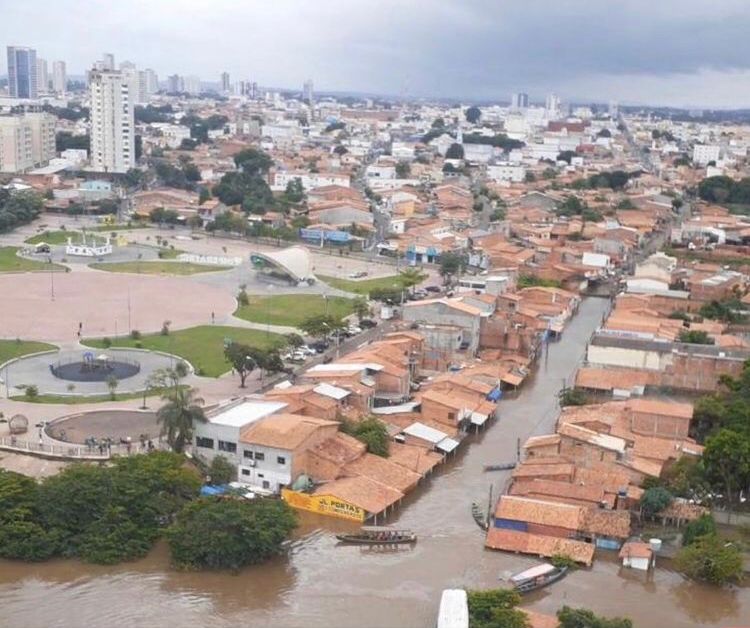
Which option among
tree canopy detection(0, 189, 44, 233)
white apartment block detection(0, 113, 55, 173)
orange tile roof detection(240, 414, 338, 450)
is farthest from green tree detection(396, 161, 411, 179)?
orange tile roof detection(240, 414, 338, 450)

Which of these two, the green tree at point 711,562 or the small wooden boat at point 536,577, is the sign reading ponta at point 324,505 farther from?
the green tree at point 711,562

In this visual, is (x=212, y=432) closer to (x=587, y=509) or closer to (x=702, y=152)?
(x=587, y=509)

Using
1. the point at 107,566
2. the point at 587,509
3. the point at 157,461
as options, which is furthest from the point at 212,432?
the point at 587,509

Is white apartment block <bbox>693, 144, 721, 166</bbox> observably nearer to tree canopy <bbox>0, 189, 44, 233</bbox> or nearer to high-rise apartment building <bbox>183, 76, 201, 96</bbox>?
tree canopy <bbox>0, 189, 44, 233</bbox>

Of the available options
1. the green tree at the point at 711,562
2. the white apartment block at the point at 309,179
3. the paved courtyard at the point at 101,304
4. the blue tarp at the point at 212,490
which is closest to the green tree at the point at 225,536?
the blue tarp at the point at 212,490

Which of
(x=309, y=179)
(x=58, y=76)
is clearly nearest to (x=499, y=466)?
(x=309, y=179)

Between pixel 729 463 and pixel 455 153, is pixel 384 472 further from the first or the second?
pixel 455 153
